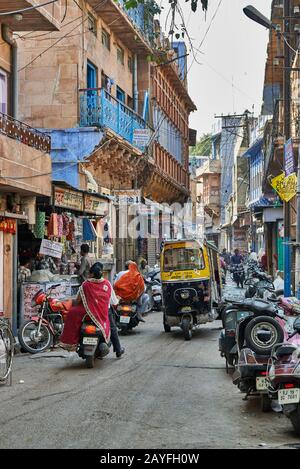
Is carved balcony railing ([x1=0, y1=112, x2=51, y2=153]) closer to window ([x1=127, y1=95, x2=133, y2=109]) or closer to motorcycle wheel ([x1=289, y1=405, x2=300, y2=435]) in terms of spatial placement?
motorcycle wheel ([x1=289, y1=405, x2=300, y2=435])

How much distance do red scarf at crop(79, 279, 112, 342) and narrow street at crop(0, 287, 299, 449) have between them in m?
0.70

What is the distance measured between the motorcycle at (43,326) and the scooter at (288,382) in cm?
617

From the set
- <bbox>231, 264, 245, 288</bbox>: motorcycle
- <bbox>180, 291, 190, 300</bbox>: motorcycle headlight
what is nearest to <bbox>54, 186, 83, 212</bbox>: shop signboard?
<bbox>180, 291, 190, 300</bbox>: motorcycle headlight

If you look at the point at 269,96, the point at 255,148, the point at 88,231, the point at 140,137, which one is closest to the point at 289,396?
the point at 88,231

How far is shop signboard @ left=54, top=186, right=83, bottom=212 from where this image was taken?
17516mm

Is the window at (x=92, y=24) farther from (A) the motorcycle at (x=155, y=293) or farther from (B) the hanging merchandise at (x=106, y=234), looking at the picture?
(A) the motorcycle at (x=155, y=293)

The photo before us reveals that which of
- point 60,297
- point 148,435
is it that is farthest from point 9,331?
point 60,297

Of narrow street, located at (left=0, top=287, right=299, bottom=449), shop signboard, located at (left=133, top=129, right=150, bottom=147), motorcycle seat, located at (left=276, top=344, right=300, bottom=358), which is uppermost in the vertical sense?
shop signboard, located at (left=133, top=129, right=150, bottom=147)

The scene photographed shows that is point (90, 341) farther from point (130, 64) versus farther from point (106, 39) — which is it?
point (130, 64)

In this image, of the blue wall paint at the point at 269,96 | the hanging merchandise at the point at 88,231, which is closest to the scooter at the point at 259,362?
the hanging merchandise at the point at 88,231

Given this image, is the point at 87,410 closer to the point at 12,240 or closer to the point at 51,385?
the point at 51,385

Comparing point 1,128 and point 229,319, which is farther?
point 1,128
